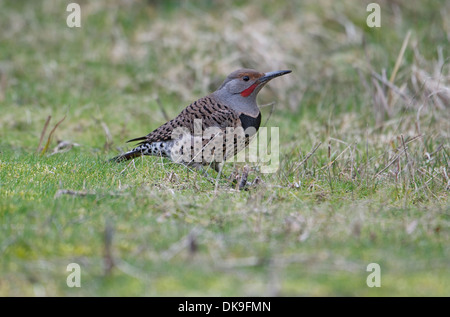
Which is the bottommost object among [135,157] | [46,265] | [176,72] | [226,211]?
[46,265]

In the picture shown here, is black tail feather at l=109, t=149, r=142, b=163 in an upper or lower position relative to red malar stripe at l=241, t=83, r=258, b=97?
lower

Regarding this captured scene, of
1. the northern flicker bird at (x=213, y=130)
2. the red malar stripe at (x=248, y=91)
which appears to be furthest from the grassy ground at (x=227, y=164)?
the red malar stripe at (x=248, y=91)

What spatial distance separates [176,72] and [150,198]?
14.3ft

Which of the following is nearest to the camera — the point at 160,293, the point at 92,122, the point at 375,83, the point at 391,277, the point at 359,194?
the point at 160,293

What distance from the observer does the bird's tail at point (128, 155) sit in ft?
16.9

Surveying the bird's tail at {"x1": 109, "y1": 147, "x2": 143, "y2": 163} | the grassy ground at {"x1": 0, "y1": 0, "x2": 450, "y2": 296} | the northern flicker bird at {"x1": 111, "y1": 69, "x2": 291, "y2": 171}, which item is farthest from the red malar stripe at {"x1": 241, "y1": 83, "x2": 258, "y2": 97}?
the bird's tail at {"x1": 109, "y1": 147, "x2": 143, "y2": 163}

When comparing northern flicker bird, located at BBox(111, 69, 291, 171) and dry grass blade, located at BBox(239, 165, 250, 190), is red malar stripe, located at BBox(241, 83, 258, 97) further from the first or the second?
dry grass blade, located at BBox(239, 165, 250, 190)

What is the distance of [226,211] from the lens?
154 inches

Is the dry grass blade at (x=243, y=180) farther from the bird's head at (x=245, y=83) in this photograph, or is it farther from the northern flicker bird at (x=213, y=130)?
the bird's head at (x=245, y=83)

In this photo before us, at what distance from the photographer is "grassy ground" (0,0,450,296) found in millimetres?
3092

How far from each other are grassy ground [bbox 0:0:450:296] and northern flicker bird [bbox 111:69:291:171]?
0.23m

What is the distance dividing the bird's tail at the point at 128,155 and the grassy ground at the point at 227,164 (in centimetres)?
12

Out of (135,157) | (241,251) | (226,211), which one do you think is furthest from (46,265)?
(135,157)
